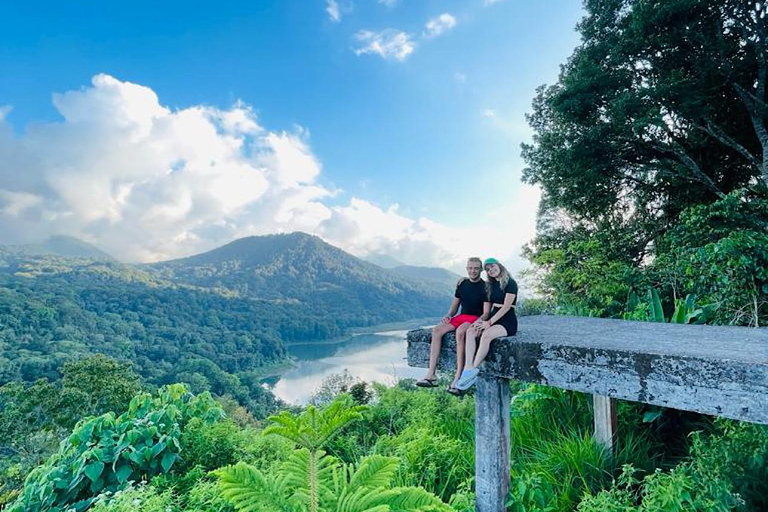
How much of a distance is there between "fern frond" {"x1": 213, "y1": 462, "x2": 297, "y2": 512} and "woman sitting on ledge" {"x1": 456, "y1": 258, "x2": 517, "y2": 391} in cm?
109

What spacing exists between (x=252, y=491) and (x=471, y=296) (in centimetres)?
171

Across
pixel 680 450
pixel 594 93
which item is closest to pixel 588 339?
pixel 680 450

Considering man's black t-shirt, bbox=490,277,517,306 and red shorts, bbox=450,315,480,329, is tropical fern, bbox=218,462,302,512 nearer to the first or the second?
red shorts, bbox=450,315,480,329

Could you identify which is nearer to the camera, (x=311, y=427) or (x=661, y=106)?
(x=311, y=427)

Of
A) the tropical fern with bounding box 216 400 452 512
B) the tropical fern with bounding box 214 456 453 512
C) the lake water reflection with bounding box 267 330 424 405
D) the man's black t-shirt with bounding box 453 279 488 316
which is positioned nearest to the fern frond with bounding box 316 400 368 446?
the tropical fern with bounding box 216 400 452 512

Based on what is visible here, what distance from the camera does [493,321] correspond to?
2516mm

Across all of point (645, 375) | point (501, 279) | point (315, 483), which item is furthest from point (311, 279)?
point (645, 375)

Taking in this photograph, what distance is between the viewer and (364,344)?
2623 inches

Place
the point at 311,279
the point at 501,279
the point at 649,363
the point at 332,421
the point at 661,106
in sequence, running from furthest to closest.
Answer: the point at 311,279 → the point at 661,106 → the point at 501,279 → the point at 649,363 → the point at 332,421

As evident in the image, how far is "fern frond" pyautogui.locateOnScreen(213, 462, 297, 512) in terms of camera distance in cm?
189

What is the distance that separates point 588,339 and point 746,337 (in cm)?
98

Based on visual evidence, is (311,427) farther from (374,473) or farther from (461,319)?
(461,319)

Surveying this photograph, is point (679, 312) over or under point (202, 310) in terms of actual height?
over

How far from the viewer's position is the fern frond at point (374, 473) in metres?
2.16
